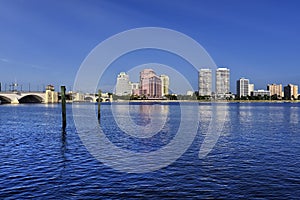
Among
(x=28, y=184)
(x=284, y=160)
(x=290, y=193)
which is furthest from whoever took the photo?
(x=284, y=160)

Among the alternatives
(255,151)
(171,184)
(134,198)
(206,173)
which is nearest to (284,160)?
(255,151)

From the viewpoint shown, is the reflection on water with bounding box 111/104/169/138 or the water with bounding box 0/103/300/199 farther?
the reflection on water with bounding box 111/104/169/138

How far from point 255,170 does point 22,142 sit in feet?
82.0

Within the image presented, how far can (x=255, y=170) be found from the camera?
20750 mm

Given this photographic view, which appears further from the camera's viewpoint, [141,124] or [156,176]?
[141,124]

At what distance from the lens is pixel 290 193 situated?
1584 centimetres

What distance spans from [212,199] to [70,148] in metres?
18.7

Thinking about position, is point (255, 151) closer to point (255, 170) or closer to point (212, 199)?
point (255, 170)

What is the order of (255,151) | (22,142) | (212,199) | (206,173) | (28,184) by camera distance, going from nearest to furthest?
1. (212,199)
2. (28,184)
3. (206,173)
4. (255,151)
5. (22,142)

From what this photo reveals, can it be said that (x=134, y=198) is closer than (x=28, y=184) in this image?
Yes

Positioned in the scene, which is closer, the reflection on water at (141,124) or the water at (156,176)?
the water at (156,176)

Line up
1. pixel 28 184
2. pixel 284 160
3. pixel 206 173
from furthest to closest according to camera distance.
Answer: pixel 284 160 < pixel 206 173 < pixel 28 184

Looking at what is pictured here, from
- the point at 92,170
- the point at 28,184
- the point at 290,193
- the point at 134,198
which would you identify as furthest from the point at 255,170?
the point at 28,184

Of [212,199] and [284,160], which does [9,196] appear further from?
[284,160]
